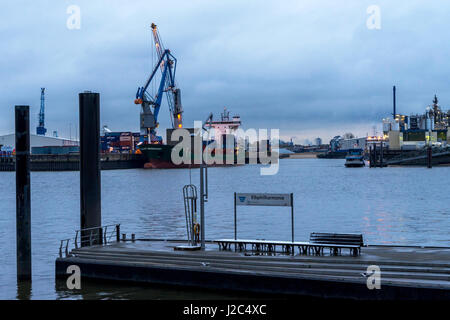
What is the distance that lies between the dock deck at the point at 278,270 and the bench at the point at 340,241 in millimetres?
307

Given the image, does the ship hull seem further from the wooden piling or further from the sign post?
the sign post

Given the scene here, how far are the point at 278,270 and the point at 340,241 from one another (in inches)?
99.7

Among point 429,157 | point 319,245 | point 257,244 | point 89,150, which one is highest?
point 429,157

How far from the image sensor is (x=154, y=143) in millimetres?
168375

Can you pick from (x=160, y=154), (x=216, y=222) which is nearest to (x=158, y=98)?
(x=160, y=154)

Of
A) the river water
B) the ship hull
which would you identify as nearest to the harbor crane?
the ship hull

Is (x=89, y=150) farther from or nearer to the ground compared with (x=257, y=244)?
farther from the ground

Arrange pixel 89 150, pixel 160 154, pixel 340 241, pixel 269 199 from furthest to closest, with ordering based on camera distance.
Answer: pixel 160 154, pixel 89 150, pixel 269 199, pixel 340 241

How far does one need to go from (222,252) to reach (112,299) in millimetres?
3486

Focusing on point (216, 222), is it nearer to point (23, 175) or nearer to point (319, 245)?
point (23, 175)

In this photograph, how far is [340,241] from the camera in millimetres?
17625

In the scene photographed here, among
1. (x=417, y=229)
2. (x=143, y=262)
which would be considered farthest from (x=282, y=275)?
(x=417, y=229)

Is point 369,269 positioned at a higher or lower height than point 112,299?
higher
